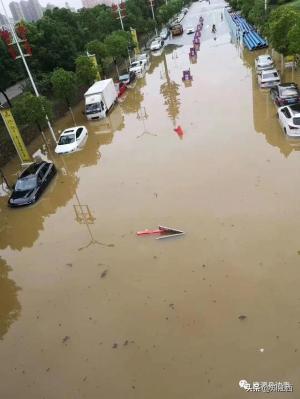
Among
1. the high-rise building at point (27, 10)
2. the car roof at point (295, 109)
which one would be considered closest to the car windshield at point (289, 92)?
the car roof at point (295, 109)

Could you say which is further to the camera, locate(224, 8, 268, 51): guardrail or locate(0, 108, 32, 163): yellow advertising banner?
locate(224, 8, 268, 51): guardrail

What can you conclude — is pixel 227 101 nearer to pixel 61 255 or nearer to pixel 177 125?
pixel 177 125

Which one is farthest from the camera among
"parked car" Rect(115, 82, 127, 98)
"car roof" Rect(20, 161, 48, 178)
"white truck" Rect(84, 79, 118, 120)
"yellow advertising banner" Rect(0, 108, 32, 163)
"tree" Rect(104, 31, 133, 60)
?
"tree" Rect(104, 31, 133, 60)

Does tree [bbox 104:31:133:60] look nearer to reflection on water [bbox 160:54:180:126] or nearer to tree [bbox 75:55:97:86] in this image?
reflection on water [bbox 160:54:180:126]

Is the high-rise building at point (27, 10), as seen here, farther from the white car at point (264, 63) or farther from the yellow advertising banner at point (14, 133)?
the yellow advertising banner at point (14, 133)

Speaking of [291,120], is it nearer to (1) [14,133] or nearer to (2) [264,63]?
(2) [264,63]

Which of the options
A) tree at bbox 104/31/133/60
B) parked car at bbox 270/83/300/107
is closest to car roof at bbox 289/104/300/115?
parked car at bbox 270/83/300/107
